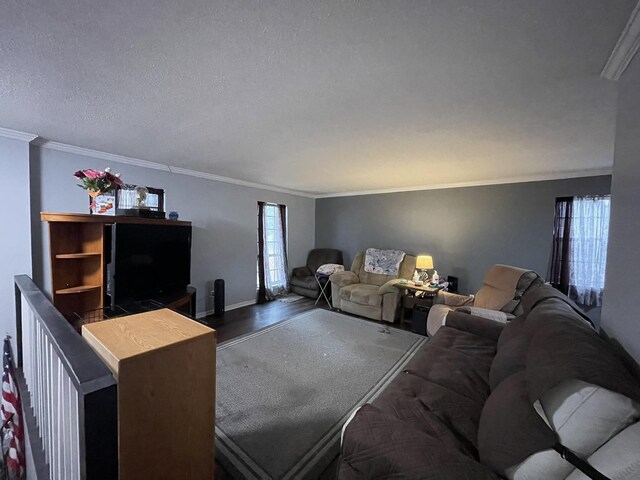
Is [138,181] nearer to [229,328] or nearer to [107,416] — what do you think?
[229,328]

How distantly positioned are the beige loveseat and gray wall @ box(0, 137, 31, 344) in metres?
3.87

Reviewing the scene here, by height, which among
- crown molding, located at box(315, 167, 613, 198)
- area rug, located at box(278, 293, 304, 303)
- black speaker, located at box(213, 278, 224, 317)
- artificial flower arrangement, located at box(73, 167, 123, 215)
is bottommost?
area rug, located at box(278, 293, 304, 303)

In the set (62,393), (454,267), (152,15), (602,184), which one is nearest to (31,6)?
(152,15)

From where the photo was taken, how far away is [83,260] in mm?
2410

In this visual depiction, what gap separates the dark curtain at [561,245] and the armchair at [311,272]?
3.53 metres

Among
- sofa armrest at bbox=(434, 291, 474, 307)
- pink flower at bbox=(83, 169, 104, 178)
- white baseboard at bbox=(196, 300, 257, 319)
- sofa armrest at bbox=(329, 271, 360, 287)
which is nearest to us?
pink flower at bbox=(83, 169, 104, 178)

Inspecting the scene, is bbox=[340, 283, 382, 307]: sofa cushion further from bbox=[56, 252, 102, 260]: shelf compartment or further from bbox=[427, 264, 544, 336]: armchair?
bbox=[56, 252, 102, 260]: shelf compartment

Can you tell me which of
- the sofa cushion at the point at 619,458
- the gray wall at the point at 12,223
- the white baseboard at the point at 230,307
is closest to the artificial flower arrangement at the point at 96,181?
the gray wall at the point at 12,223

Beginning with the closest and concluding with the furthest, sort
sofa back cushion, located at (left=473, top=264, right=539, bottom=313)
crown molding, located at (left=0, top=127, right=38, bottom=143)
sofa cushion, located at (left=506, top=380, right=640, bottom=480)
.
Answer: sofa cushion, located at (left=506, top=380, right=640, bottom=480) → crown molding, located at (left=0, top=127, right=38, bottom=143) → sofa back cushion, located at (left=473, top=264, right=539, bottom=313)

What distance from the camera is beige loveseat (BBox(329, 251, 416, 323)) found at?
391cm

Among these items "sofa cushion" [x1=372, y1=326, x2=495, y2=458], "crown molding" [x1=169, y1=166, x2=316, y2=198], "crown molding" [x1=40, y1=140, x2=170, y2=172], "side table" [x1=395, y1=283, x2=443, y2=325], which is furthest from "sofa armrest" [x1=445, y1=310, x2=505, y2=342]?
"crown molding" [x1=40, y1=140, x2=170, y2=172]

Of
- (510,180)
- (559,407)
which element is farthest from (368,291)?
(559,407)

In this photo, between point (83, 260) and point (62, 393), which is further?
point (83, 260)

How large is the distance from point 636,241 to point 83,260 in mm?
3870
